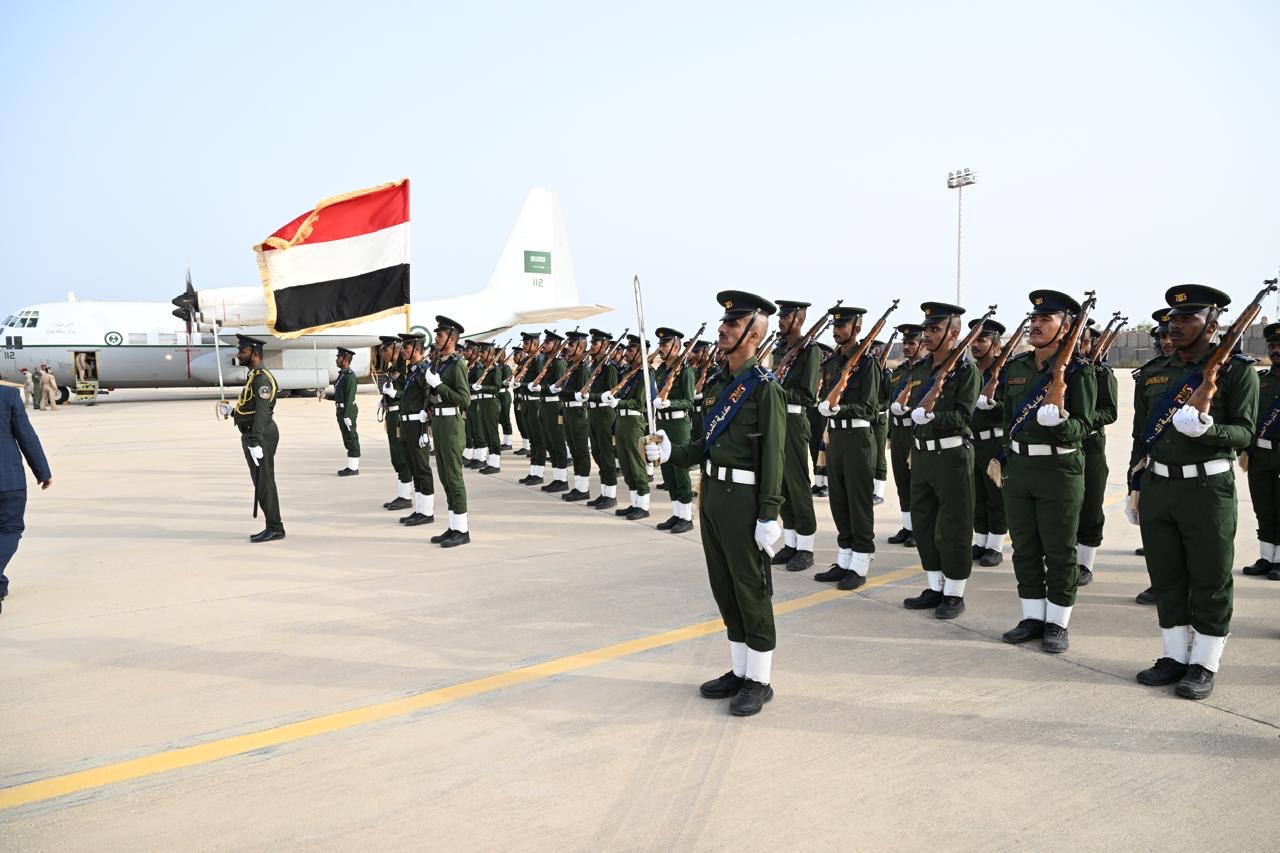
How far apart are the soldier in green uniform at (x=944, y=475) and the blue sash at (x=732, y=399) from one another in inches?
69.4

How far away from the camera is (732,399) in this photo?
406 centimetres

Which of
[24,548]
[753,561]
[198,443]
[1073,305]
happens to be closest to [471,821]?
[753,561]

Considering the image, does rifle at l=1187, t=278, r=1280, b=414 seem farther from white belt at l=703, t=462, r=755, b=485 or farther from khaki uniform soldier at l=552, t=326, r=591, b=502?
khaki uniform soldier at l=552, t=326, r=591, b=502

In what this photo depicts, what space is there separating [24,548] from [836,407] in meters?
7.91

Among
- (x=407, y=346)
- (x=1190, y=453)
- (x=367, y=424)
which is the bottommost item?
(x=367, y=424)

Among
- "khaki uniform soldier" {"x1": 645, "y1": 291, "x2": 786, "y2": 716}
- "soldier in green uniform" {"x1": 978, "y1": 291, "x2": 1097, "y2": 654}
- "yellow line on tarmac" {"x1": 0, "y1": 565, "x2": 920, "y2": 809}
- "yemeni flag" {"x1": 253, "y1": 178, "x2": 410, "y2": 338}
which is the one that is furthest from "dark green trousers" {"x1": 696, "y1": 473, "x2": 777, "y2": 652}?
"yemeni flag" {"x1": 253, "y1": 178, "x2": 410, "y2": 338}

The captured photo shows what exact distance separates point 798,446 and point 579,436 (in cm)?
449

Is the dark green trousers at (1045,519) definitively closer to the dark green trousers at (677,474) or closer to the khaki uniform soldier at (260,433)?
the dark green trousers at (677,474)

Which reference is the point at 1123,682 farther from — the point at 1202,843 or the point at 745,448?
the point at 745,448

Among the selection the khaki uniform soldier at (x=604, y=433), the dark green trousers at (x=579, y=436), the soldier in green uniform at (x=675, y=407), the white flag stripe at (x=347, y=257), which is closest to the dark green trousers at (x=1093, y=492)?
the soldier in green uniform at (x=675, y=407)

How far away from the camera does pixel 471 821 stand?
3.01 metres

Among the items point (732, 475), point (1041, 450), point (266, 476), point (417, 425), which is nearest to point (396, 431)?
point (417, 425)

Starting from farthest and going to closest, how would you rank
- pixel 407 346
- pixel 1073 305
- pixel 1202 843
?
pixel 407 346 → pixel 1073 305 → pixel 1202 843

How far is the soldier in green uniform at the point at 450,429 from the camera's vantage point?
7781 millimetres
